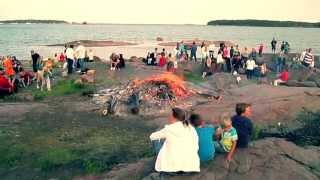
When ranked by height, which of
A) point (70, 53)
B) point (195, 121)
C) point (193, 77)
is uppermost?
point (70, 53)

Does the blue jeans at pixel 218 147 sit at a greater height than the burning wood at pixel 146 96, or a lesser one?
greater

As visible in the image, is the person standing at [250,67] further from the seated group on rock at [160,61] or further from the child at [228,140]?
the child at [228,140]

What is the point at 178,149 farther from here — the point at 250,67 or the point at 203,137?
the point at 250,67

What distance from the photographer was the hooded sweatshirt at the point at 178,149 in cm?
930

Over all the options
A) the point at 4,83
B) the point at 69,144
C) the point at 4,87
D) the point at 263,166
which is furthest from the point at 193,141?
the point at 4,83

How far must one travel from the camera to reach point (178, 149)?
9.42 m

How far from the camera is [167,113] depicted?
1981cm

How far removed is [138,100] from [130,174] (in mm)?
9442

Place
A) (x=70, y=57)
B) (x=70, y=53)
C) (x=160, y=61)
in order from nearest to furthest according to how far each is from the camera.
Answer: (x=70, y=53) → (x=70, y=57) → (x=160, y=61)

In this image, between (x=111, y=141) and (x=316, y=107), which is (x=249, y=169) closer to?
(x=111, y=141)

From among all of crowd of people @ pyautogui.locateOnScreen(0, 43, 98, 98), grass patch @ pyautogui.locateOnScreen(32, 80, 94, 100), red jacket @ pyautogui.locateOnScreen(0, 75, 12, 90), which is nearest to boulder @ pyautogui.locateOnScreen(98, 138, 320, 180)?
grass patch @ pyautogui.locateOnScreen(32, 80, 94, 100)

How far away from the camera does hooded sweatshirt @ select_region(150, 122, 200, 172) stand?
9.30 metres

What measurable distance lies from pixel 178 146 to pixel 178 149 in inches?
2.4

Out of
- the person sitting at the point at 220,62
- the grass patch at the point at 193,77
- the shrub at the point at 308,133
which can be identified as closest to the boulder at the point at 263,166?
the shrub at the point at 308,133
